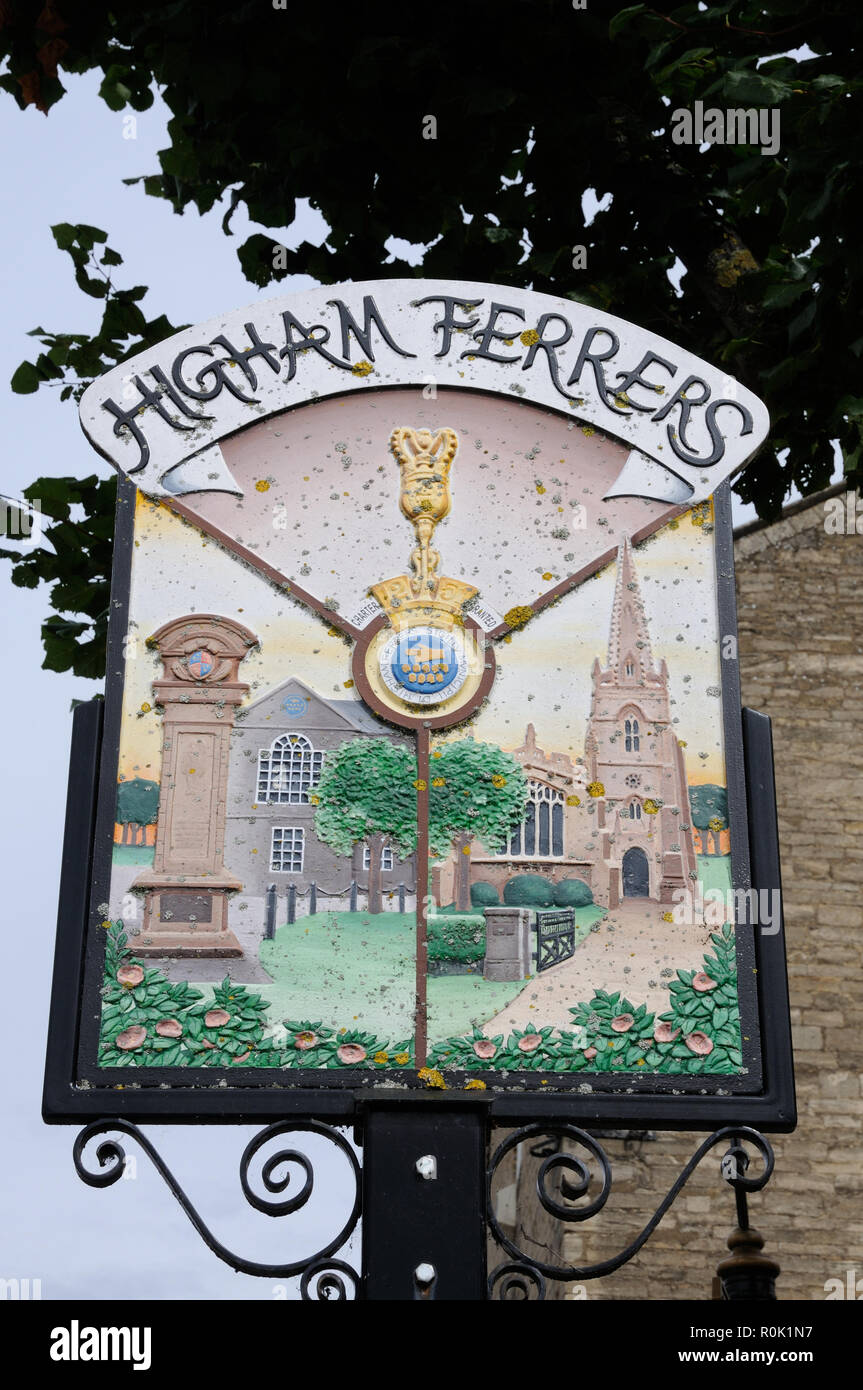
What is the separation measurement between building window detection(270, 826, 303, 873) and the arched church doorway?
79 cm

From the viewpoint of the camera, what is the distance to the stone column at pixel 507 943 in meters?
3.72

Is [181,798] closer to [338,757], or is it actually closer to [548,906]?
[338,757]

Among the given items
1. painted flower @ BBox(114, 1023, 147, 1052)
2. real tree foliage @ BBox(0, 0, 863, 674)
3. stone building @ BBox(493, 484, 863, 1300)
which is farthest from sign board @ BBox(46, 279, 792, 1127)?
stone building @ BBox(493, 484, 863, 1300)

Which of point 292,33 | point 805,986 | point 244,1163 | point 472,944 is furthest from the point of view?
point 805,986

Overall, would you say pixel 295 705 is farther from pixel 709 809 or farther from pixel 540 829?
pixel 709 809

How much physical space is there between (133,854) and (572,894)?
1.05 meters

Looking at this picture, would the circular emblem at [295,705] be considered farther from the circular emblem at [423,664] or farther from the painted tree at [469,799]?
the painted tree at [469,799]

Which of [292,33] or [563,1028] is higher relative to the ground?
[292,33]

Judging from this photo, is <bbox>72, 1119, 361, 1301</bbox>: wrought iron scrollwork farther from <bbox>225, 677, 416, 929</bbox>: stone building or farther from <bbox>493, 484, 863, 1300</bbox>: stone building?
<bbox>493, 484, 863, 1300</bbox>: stone building

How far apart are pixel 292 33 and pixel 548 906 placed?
4.15 metres

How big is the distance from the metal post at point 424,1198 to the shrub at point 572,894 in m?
0.54

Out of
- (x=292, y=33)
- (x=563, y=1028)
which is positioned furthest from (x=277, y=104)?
(x=563, y=1028)

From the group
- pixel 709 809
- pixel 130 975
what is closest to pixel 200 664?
pixel 130 975
